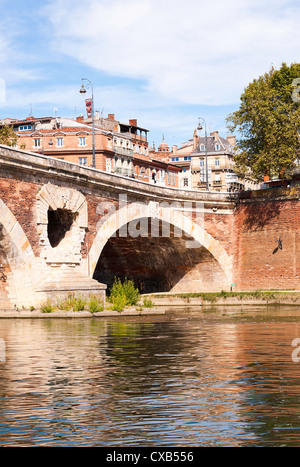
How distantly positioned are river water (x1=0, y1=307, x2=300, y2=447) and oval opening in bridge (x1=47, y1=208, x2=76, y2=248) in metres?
13.1

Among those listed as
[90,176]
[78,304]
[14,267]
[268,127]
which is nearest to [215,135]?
[268,127]

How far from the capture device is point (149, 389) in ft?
42.0

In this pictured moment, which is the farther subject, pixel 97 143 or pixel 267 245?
pixel 97 143

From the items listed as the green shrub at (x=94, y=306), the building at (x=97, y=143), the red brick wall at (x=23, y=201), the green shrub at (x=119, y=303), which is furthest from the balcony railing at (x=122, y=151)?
the green shrub at (x=94, y=306)

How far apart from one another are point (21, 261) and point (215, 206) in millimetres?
21142

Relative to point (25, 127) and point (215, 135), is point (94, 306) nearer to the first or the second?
point (25, 127)

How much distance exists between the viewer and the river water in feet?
31.8

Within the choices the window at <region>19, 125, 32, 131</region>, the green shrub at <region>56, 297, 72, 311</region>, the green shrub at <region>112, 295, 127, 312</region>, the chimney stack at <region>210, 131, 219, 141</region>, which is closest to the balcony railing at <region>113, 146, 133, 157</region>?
the window at <region>19, 125, 32, 131</region>

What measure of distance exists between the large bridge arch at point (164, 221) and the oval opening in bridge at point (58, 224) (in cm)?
164

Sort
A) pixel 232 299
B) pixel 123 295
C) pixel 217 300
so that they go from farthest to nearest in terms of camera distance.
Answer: pixel 217 300, pixel 232 299, pixel 123 295

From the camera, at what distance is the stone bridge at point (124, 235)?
31.5 meters

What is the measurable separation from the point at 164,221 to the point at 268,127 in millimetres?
9377

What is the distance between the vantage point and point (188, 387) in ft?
42.3

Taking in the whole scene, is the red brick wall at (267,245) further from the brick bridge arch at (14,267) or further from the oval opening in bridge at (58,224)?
the brick bridge arch at (14,267)
